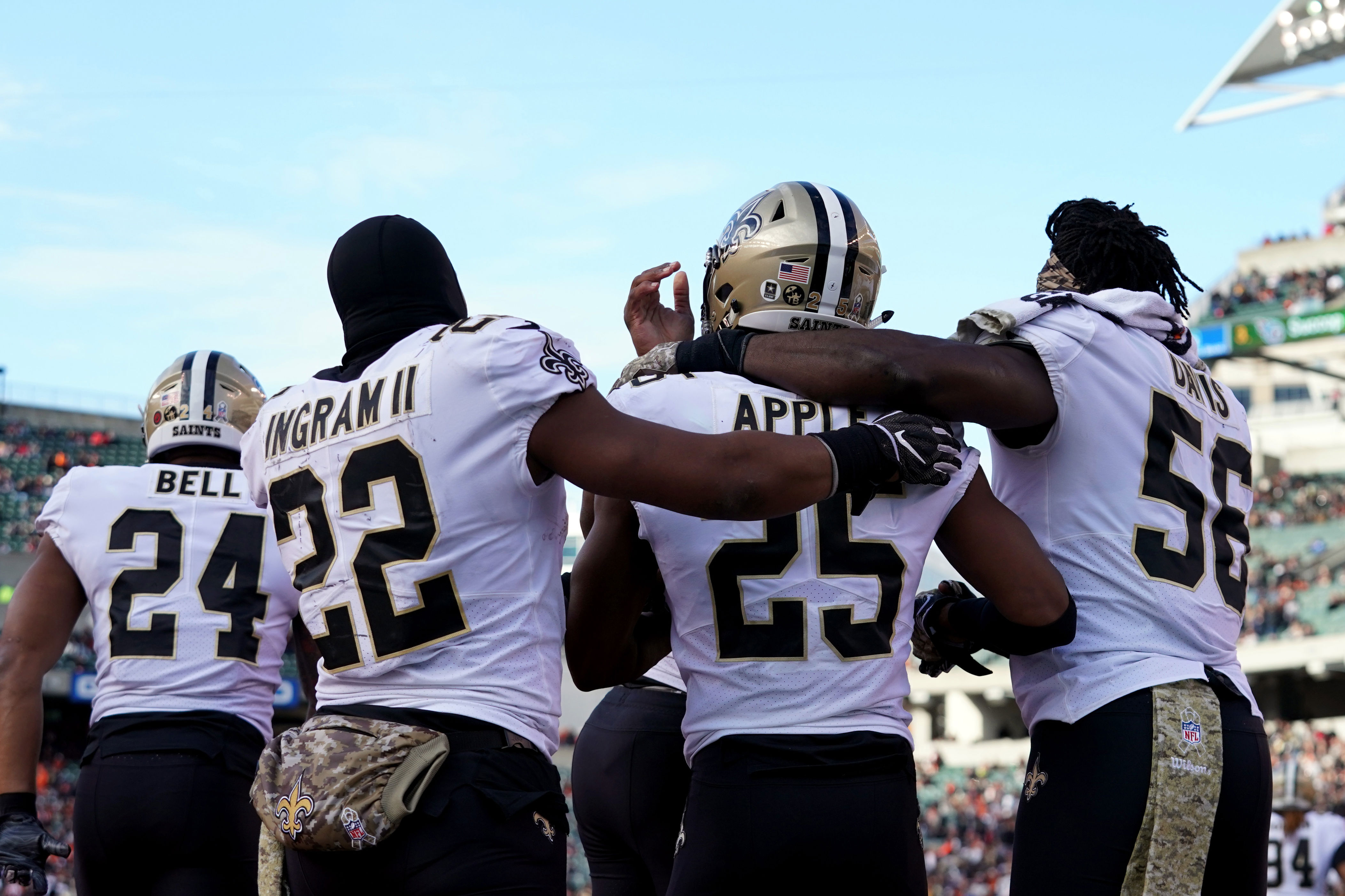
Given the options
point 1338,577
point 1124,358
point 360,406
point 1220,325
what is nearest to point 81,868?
point 360,406

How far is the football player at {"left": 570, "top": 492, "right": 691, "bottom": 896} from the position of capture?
4.36 metres

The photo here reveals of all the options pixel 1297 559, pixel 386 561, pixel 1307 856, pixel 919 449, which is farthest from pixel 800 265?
pixel 1297 559

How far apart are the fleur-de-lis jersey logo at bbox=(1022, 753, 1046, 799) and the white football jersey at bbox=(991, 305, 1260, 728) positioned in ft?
0.42

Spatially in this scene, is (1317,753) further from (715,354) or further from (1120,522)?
(715,354)

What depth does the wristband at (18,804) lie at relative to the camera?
14.1 ft

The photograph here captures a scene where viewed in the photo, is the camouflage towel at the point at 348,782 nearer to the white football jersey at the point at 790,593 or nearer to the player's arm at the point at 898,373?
the white football jersey at the point at 790,593

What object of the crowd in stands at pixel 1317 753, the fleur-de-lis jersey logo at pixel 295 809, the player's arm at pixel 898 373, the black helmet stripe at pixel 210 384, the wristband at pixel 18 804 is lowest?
the crowd in stands at pixel 1317 753

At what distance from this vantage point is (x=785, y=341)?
10.7 ft

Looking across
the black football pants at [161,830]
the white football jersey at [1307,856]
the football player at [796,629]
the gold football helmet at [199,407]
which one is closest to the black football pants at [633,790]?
the football player at [796,629]

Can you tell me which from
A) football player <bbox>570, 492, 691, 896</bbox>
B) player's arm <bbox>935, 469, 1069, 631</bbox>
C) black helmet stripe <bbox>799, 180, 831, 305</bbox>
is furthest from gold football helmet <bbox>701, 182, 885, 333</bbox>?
football player <bbox>570, 492, 691, 896</bbox>

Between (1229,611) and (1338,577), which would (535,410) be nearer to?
(1229,611)

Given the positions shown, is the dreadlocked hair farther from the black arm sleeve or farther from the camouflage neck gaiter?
the black arm sleeve

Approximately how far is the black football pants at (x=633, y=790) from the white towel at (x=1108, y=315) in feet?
5.55

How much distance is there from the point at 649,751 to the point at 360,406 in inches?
74.2
